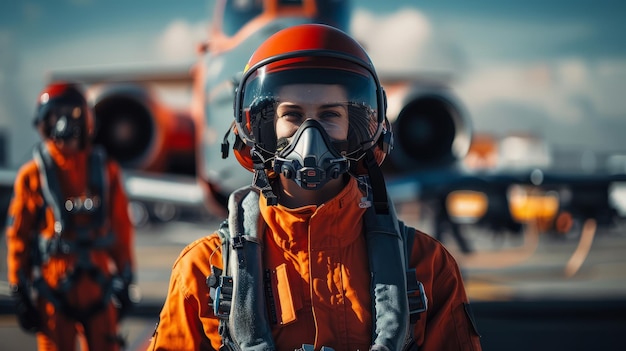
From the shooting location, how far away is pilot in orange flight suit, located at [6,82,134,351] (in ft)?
12.2

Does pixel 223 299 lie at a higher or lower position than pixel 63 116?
lower

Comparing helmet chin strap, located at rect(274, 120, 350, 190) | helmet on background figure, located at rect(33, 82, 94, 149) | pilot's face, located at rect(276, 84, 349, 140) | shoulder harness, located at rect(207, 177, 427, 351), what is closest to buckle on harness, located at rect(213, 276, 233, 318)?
shoulder harness, located at rect(207, 177, 427, 351)

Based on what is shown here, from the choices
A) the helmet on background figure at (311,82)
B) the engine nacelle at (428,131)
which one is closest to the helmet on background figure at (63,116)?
the helmet on background figure at (311,82)

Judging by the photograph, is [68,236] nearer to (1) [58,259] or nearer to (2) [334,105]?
(1) [58,259]

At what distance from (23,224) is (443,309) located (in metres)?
2.89

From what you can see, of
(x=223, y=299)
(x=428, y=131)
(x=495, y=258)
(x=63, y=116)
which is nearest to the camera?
(x=223, y=299)

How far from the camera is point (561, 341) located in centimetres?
549

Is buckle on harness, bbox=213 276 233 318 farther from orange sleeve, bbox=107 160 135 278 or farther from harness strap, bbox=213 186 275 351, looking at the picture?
orange sleeve, bbox=107 160 135 278

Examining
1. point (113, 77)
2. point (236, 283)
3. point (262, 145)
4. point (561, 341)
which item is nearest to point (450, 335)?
point (236, 283)

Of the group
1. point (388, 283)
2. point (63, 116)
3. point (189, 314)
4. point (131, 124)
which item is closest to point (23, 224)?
point (63, 116)

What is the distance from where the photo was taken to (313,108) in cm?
166

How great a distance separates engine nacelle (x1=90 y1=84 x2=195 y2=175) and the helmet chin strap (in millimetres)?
7787

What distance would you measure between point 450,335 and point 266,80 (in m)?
0.80

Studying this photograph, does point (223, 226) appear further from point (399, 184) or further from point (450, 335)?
point (399, 184)
